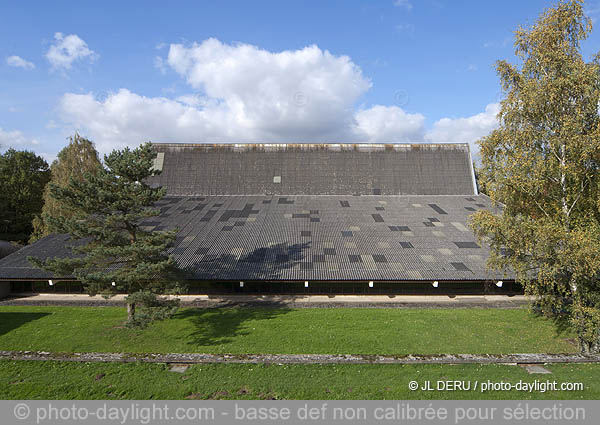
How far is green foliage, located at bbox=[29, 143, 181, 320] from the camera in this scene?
14.6 m

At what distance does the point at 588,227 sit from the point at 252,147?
34.0 metres

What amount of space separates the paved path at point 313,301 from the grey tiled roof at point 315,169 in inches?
650

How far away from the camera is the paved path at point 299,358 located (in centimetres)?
1300

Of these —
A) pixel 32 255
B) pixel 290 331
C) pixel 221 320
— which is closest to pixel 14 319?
pixel 32 255

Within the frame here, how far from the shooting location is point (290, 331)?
16688 millimetres

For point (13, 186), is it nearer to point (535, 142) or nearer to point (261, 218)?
point (261, 218)

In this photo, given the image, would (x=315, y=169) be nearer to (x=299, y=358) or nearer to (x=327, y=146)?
(x=327, y=146)

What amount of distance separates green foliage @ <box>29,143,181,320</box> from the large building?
15.7 ft

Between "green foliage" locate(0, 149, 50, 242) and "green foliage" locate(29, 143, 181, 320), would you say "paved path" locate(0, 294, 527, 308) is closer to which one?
"green foliage" locate(29, 143, 181, 320)

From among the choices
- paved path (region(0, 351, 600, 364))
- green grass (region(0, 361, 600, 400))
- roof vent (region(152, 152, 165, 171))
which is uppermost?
roof vent (region(152, 152, 165, 171))

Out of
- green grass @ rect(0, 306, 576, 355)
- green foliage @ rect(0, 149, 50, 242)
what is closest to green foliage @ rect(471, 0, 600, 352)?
green grass @ rect(0, 306, 576, 355)

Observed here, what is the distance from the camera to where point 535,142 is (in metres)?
13.9

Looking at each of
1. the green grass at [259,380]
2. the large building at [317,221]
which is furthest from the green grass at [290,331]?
the large building at [317,221]
